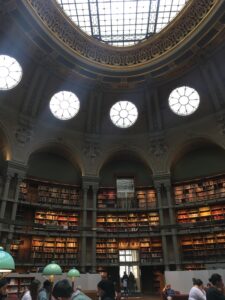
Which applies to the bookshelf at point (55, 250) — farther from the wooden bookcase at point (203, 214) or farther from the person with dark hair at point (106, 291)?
the person with dark hair at point (106, 291)

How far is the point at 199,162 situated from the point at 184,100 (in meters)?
4.44

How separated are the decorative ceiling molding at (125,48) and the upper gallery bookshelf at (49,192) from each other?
8537 mm

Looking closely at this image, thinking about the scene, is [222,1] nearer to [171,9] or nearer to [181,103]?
[171,9]

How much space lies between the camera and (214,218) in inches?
681

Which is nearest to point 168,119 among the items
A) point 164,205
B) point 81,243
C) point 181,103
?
point 181,103

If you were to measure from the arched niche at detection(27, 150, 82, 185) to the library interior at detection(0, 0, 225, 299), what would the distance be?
0.25 feet

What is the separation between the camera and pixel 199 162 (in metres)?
19.5

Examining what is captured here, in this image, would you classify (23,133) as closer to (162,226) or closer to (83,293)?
(162,226)

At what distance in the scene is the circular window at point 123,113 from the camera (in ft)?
66.2

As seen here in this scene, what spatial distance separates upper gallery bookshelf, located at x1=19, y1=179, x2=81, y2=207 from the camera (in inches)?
710

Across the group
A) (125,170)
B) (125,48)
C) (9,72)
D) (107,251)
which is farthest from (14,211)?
(125,48)

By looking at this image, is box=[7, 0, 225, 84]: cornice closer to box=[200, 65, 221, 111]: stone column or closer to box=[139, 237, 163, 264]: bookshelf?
box=[200, 65, 221, 111]: stone column

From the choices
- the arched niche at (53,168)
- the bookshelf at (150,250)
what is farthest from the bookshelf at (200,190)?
the arched niche at (53,168)

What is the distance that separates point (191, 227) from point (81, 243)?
693cm
